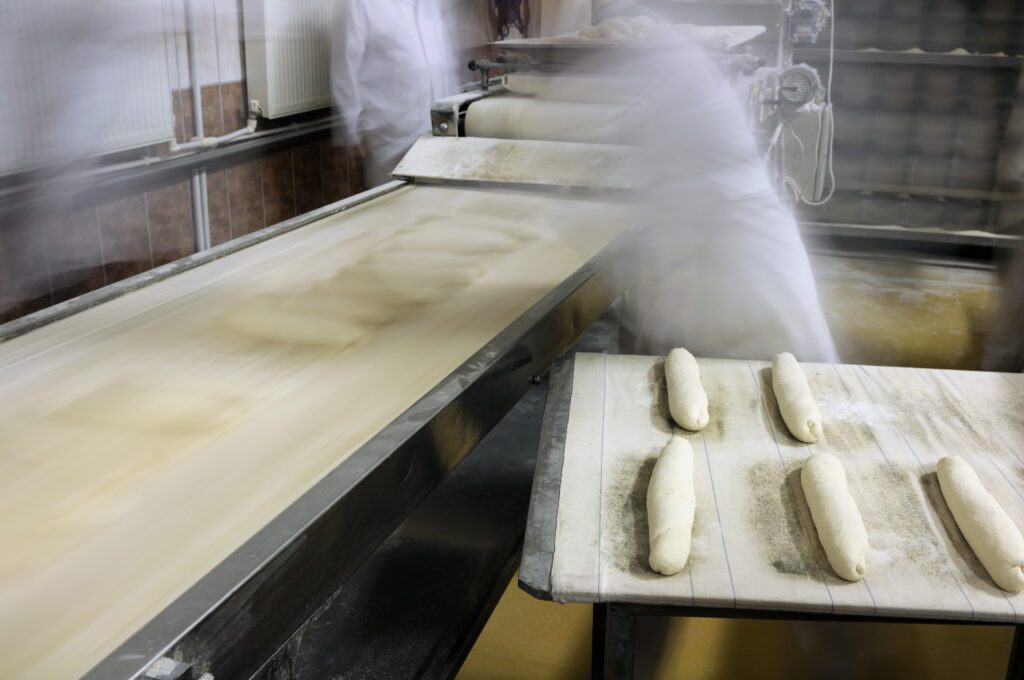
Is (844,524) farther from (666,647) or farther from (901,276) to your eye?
(901,276)

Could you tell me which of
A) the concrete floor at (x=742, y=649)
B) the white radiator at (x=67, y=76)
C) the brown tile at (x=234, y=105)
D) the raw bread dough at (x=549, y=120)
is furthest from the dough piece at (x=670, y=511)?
the brown tile at (x=234, y=105)

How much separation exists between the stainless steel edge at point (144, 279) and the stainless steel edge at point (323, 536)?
2.58 ft

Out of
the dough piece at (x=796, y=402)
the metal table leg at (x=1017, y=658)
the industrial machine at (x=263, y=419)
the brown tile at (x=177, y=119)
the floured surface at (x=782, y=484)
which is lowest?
the metal table leg at (x=1017, y=658)

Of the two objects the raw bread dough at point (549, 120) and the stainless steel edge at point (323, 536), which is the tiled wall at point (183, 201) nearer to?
the raw bread dough at point (549, 120)

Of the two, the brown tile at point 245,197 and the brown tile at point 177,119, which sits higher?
the brown tile at point 177,119

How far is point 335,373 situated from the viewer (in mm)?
1377

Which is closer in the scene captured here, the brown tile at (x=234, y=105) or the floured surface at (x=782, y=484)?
the floured surface at (x=782, y=484)

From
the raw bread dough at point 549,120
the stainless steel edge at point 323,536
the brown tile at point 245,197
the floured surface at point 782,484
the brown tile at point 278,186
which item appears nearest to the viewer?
the stainless steel edge at point 323,536

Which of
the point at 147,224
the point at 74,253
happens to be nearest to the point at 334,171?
the point at 147,224

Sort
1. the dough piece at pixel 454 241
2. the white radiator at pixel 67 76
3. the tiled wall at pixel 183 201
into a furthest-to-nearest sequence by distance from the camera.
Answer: the tiled wall at pixel 183 201 < the dough piece at pixel 454 241 < the white radiator at pixel 67 76

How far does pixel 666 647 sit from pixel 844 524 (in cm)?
79

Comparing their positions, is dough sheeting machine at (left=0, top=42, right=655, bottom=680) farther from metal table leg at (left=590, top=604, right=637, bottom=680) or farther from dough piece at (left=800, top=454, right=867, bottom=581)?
dough piece at (left=800, top=454, right=867, bottom=581)

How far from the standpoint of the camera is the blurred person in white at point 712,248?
89.0 inches

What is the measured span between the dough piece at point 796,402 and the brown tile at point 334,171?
2.79 meters
